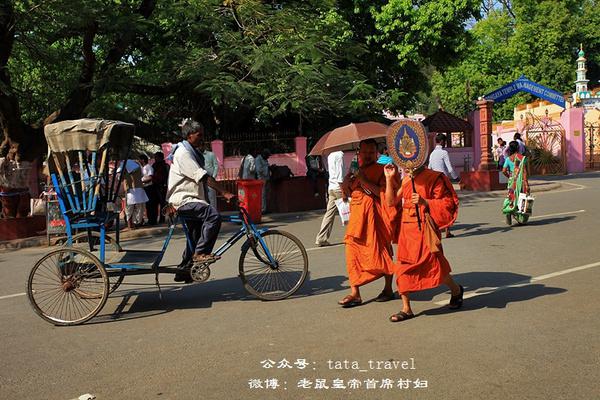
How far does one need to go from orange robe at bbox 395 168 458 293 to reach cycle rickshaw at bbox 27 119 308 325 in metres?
1.25

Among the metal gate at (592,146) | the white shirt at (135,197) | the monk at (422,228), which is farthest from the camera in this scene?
the metal gate at (592,146)

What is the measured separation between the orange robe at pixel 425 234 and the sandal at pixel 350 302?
2.11 ft

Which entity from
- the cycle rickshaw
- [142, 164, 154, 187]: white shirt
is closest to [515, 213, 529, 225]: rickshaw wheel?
the cycle rickshaw

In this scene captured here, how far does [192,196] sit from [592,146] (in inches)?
1188

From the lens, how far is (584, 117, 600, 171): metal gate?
100 feet

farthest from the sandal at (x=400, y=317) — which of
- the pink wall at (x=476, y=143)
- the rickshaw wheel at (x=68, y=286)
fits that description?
the pink wall at (x=476, y=143)

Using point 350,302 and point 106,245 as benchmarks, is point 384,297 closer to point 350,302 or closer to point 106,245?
point 350,302

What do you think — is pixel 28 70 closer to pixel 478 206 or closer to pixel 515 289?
pixel 478 206

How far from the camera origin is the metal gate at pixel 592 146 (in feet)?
100

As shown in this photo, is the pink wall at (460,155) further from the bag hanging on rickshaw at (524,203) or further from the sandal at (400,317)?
the sandal at (400,317)

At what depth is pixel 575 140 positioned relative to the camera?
29.0 meters

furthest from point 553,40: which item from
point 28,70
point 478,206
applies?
point 28,70

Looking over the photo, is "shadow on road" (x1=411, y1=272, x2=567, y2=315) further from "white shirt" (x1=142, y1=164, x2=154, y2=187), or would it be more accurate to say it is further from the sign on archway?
the sign on archway

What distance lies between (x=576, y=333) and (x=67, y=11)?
40.0 feet
